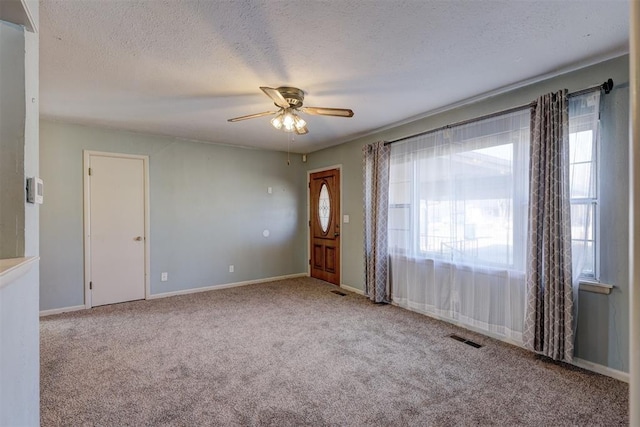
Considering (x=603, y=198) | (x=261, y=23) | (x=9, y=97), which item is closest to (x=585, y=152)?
(x=603, y=198)

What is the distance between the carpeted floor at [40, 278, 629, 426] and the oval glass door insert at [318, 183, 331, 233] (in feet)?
7.10

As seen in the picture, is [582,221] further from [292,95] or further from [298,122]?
[292,95]

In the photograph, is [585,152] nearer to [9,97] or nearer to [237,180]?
[9,97]

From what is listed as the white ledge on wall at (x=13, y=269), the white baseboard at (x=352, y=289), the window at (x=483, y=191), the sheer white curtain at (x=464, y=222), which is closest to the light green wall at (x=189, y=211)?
the white baseboard at (x=352, y=289)

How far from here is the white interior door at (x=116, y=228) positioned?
4188 mm

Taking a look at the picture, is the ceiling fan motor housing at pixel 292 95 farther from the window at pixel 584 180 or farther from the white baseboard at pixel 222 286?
the white baseboard at pixel 222 286

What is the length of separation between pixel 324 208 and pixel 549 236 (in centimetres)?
362

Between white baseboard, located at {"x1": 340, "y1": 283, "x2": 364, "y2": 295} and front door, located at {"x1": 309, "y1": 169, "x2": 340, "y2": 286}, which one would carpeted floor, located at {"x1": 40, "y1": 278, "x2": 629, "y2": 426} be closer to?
white baseboard, located at {"x1": 340, "y1": 283, "x2": 364, "y2": 295}

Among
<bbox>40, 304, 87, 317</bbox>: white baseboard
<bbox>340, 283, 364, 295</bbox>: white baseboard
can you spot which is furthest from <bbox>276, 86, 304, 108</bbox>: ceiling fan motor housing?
<bbox>40, 304, 87, 317</bbox>: white baseboard

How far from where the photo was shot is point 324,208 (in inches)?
226

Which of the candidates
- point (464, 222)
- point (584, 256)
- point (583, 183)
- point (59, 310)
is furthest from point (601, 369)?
point (59, 310)

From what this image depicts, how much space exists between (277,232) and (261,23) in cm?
416

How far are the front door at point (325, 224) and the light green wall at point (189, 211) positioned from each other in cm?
27

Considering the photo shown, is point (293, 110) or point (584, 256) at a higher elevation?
point (293, 110)
